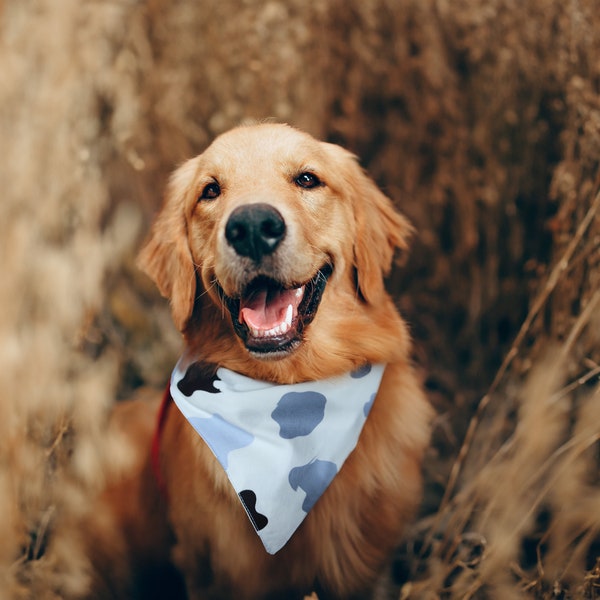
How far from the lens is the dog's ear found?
186cm

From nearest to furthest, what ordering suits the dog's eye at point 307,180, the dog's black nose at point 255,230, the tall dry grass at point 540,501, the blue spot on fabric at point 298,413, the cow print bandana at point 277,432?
the tall dry grass at point 540,501 < the dog's black nose at point 255,230 < the cow print bandana at point 277,432 < the blue spot on fabric at point 298,413 < the dog's eye at point 307,180

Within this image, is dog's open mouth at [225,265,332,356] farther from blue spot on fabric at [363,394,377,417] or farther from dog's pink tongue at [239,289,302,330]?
blue spot on fabric at [363,394,377,417]

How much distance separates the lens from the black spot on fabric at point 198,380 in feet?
5.76

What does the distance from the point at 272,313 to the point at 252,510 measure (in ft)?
1.89

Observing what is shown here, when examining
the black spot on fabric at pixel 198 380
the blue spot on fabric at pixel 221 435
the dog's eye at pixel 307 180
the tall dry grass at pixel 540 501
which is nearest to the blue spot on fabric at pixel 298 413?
the blue spot on fabric at pixel 221 435

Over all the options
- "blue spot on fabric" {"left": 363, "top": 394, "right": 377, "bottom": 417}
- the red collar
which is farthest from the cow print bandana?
the red collar

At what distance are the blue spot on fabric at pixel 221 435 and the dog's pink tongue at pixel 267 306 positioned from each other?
325 mm

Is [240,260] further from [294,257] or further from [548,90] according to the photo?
[548,90]

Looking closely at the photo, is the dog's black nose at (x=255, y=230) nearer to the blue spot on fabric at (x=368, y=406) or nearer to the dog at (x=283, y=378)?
the dog at (x=283, y=378)

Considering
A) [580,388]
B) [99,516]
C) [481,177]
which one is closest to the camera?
[99,516]

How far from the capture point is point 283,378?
5.89 ft

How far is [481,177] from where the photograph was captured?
2.75 m

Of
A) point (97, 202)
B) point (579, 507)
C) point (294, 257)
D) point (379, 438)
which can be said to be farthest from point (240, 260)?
point (579, 507)

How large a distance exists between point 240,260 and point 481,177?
66.5 inches
